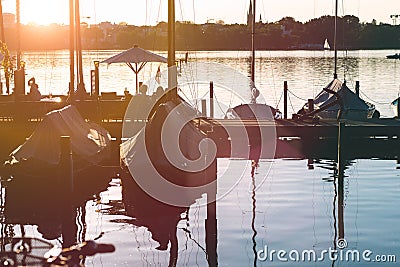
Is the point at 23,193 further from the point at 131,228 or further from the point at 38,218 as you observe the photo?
the point at 131,228

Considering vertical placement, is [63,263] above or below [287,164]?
above

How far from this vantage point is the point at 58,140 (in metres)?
24.0

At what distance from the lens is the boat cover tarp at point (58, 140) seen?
77.8ft

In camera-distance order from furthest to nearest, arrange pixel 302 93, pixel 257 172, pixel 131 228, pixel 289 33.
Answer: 1. pixel 289 33
2. pixel 302 93
3. pixel 257 172
4. pixel 131 228

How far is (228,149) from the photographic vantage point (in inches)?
1240

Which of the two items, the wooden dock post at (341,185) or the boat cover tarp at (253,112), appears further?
the boat cover tarp at (253,112)

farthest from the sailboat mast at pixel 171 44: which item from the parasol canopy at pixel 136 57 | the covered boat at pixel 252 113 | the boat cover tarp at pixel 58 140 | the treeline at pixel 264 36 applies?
the treeline at pixel 264 36

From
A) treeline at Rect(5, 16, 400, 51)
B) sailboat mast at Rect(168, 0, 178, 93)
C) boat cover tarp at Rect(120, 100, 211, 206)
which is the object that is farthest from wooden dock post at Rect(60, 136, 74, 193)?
treeline at Rect(5, 16, 400, 51)

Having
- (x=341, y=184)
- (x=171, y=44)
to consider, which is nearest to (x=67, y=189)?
(x=171, y=44)

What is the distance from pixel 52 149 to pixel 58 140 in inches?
13.8

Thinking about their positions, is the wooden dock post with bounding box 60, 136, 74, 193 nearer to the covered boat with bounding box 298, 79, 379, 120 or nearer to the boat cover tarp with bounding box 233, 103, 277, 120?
the boat cover tarp with bounding box 233, 103, 277, 120

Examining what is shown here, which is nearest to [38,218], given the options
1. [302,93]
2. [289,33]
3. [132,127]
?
[132,127]

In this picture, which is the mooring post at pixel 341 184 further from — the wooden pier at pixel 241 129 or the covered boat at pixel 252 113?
the covered boat at pixel 252 113

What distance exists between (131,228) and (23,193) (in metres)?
4.95
